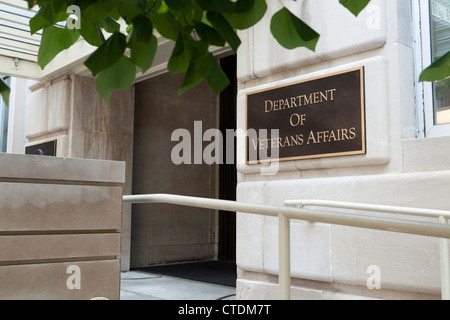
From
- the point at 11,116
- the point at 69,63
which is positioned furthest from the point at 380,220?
the point at 11,116

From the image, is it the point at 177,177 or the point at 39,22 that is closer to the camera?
the point at 39,22

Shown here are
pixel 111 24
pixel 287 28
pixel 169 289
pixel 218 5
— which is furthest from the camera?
pixel 169 289

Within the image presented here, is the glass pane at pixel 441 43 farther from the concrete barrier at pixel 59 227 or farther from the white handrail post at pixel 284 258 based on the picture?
the white handrail post at pixel 284 258

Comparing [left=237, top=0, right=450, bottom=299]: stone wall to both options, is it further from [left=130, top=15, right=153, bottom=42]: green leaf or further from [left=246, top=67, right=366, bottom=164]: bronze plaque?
[left=130, top=15, right=153, bottom=42]: green leaf

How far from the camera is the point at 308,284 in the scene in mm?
4828

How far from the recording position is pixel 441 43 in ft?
14.6

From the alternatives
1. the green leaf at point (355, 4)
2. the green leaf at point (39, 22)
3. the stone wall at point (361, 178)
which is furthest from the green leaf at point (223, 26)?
the stone wall at point (361, 178)

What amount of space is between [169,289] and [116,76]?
21.4 feet

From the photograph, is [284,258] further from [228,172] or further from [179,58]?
[228,172]

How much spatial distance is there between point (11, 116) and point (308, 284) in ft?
29.3

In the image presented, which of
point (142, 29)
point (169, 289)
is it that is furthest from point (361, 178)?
point (169, 289)

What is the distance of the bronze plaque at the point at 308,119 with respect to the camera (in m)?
4.54

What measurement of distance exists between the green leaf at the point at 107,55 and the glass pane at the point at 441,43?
381cm

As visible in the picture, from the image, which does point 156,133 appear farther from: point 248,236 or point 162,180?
point 248,236
